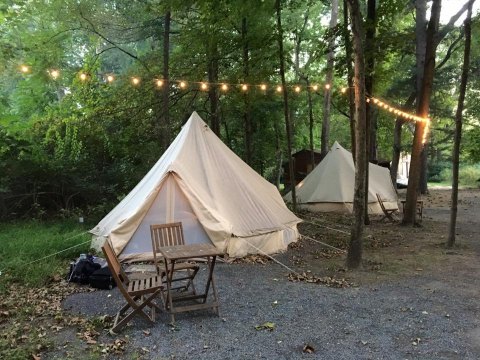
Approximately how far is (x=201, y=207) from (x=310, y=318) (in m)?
3.32

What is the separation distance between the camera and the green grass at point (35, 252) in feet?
20.1

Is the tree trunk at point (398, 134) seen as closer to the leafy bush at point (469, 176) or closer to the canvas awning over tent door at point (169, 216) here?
the canvas awning over tent door at point (169, 216)

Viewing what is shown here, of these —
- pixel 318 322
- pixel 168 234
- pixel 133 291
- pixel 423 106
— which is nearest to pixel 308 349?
pixel 318 322

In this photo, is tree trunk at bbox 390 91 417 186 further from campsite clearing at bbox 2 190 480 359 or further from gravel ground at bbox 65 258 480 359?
gravel ground at bbox 65 258 480 359

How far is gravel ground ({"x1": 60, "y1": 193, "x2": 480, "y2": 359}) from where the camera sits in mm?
3898

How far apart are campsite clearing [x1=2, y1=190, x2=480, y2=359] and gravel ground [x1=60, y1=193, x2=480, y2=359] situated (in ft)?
0.03

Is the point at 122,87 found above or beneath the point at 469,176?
above

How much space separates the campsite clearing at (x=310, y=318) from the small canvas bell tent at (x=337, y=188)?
6274mm

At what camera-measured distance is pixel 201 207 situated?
756 centimetres

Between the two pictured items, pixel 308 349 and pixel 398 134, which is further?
pixel 398 134

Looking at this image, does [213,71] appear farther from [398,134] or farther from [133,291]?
[133,291]

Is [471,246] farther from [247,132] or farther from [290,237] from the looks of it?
[247,132]

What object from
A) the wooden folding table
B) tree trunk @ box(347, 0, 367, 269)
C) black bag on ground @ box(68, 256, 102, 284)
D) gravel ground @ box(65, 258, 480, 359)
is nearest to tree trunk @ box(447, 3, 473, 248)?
gravel ground @ box(65, 258, 480, 359)

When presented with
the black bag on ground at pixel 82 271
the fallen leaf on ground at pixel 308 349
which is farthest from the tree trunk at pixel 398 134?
the fallen leaf on ground at pixel 308 349
